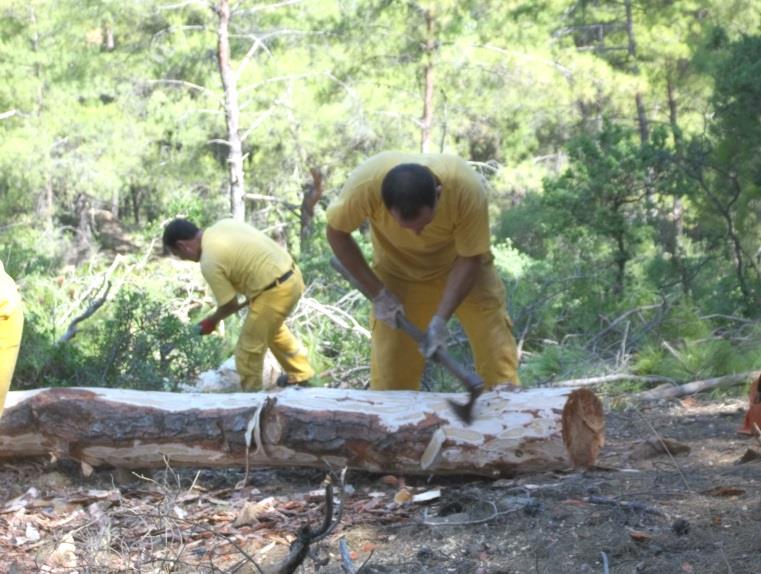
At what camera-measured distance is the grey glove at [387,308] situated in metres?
5.46

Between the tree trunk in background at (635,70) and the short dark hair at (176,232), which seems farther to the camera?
the tree trunk in background at (635,70)

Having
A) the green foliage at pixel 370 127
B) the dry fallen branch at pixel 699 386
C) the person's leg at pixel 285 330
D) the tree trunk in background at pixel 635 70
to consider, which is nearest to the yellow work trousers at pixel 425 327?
the dry fallen branch at pixel 699 386

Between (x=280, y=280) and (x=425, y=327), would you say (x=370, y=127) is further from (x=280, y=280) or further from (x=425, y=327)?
(x=425, y=327)

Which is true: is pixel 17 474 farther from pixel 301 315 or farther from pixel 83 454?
pixel 301 315

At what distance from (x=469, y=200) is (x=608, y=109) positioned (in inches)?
650

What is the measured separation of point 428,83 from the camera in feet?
59.8

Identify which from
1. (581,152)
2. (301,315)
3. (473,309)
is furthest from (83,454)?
(581,152)

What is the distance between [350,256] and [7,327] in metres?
1.91

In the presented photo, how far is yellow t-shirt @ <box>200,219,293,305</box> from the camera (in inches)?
308

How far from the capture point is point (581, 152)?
10711 mm

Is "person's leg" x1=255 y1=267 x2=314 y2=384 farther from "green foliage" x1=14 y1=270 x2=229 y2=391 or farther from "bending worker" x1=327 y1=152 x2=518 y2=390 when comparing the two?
"bending worker" x1=327 y1=152 x2=518 y2=390

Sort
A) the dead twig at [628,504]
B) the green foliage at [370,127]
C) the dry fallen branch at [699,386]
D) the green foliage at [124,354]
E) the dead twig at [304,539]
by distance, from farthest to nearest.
Answer: the green foliage at [370,127], the green foliage at [124,354], the dry fallen branch at [699,386], the dead twig at [628,504], the dead twig at [304,539]

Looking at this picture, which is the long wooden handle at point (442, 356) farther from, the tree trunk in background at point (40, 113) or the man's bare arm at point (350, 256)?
the tree trunk in background at point (40, 113)

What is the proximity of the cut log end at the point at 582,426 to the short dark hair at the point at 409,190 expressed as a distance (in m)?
1.14
